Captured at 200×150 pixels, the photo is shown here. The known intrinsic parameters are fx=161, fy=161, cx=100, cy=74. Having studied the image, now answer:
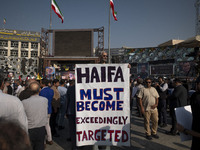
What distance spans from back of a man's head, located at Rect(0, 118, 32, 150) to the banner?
2.58 metres

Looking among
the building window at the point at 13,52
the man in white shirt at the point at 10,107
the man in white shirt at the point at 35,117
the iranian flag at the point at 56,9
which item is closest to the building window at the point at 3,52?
the building window at the point at 13,52

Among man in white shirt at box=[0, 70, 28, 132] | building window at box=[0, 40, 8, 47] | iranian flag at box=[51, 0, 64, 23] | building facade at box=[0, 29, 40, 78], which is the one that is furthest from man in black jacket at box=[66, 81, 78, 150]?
building window at box=[0, 40, 8, 47]

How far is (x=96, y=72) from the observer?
3.46 m

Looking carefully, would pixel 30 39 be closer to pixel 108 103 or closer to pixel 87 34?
pixel 87 34

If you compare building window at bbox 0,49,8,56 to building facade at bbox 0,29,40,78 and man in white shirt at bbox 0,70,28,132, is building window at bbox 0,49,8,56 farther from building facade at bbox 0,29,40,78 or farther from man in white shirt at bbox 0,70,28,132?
man in white shirt at bbox 0,70,28,132

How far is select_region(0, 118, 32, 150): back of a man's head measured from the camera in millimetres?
757

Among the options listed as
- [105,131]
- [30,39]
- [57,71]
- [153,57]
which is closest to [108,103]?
[105,131]

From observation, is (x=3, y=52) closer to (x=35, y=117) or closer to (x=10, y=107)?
(x=35, y=117)

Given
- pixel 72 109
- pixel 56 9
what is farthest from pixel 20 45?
pixel 72 109

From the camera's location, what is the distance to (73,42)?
27.0m

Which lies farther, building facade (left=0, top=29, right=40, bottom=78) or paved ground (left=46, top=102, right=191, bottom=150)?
building facade (left=0, top=29, right=40, bottom=78)

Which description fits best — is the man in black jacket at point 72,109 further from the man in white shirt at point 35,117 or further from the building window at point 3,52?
the building window at point 3,52

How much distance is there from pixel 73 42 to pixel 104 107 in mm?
24827

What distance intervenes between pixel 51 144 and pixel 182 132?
370 centimetres
